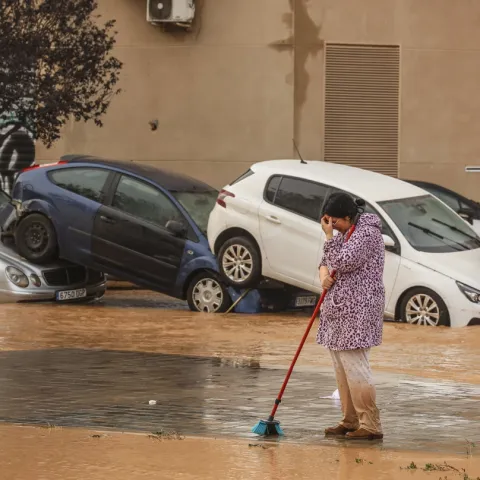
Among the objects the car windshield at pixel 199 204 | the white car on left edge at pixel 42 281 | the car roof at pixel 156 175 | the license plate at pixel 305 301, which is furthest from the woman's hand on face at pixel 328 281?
the white car on left edge at pixel 42 281

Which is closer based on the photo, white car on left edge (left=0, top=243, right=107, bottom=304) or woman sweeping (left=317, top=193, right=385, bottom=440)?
woman sweeping (left=317, top=193, right=385, bottom=440)

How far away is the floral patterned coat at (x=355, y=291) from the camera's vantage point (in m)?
9.01

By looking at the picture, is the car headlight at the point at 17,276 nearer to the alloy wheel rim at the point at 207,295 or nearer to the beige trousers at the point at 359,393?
the alloy wheel rim at the point at 207,295

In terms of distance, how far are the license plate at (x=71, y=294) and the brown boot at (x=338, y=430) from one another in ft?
33.1

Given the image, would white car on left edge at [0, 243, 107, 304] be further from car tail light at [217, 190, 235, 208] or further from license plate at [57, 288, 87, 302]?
car tail light at [217, 190, 235, 208]

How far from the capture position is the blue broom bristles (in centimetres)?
889

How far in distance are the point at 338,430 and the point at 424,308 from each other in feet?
24.1

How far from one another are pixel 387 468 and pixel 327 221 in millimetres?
1894

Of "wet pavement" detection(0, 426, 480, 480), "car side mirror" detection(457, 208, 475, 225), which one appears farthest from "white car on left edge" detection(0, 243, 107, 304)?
"wet pavement" detection(0, 426, 480, 480)

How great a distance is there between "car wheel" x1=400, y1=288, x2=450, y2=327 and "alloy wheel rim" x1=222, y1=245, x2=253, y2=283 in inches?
85.8

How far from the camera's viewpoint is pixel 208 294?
18000mm

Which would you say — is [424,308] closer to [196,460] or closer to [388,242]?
[388,242]

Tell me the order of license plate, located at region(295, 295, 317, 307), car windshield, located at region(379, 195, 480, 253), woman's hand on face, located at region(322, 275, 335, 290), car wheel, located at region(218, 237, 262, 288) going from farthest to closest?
license plate, located at region(295, 295, 317, 307), car wheel, located at region(218, 237, 262, 288), car windshield, located at region(379, 195, 480, 253), woman's hand on face, located at region(322, 275, 335, 290)

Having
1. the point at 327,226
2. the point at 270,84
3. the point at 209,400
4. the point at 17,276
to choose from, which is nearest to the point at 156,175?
the point at 17,276
